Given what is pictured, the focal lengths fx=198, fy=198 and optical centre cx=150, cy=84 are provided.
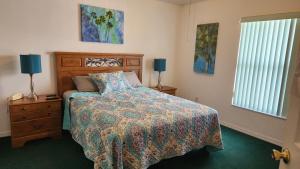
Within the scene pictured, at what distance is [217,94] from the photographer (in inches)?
154

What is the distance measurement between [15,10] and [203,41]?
128 inches

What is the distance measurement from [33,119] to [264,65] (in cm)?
357

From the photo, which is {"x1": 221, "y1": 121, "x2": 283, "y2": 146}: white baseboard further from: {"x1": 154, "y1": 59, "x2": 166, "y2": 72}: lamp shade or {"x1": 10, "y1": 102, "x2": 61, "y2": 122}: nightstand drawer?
{"x1": 10, "y1": 102, "x2": 61, "y2": 122}: nightstand drawer

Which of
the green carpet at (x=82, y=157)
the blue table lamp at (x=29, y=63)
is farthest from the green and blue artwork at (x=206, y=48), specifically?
the blue table lamp at (x=29, y=63)

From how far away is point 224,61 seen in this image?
3.72 metres

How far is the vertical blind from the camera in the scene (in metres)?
2.92

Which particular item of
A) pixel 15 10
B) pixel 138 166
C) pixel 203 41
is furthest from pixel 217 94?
pixel 15 10

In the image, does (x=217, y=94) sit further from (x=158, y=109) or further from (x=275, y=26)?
(x=158, y=109)

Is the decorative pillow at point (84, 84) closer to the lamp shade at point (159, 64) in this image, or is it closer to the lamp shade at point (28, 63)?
the lamp shade at point (28, 63)

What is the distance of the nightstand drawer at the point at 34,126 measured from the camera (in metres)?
2.67

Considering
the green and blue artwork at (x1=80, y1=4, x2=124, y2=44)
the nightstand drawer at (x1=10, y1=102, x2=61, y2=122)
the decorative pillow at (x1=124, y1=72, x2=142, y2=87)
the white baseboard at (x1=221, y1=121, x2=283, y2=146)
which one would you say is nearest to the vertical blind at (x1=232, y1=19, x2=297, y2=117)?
the white baseboard at (x1=221, y1=121, x2=283, y2=146)

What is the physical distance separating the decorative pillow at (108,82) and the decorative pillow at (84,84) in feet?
0.23

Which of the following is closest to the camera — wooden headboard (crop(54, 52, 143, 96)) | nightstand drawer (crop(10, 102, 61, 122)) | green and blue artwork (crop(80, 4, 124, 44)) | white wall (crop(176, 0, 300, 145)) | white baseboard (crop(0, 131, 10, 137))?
nightstand drawer (crop(10, 102, 61, 122))

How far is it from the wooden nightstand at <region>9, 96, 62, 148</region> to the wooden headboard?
1.47 ft
